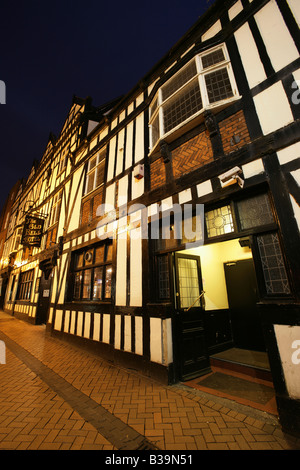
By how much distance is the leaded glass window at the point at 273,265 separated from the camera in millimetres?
2617

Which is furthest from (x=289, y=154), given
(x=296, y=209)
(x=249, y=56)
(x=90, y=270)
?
(x=90, y=270)

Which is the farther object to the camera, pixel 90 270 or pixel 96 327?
pixel 90 270

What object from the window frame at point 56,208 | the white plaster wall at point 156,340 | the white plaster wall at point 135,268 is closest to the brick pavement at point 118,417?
the white plaster wall at point 156,340

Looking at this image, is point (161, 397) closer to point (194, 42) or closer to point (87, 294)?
point (87, 294)

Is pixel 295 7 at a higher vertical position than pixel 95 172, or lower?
higher

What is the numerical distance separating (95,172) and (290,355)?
7535mm

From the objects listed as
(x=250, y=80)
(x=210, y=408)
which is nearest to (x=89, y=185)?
(x=250, y=80)

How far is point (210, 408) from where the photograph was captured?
105 inches

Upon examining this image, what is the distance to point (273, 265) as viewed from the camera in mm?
2725

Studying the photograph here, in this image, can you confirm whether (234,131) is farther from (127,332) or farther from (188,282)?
(127,332)

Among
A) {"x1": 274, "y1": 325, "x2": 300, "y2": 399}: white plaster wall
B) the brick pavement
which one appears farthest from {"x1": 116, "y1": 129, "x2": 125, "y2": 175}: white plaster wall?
{"x1": 274, "y1": 325, "x2": 300, "y2": 399}: white plaster wall

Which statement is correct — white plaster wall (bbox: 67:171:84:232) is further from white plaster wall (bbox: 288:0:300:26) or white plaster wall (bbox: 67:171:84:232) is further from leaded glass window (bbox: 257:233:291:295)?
white plaster wall (bbox: 288:0:300:26)

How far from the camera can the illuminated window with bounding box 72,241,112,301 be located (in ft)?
19.0

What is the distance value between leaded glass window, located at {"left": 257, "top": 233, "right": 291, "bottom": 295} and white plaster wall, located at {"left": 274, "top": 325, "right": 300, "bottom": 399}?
0.48 meters
